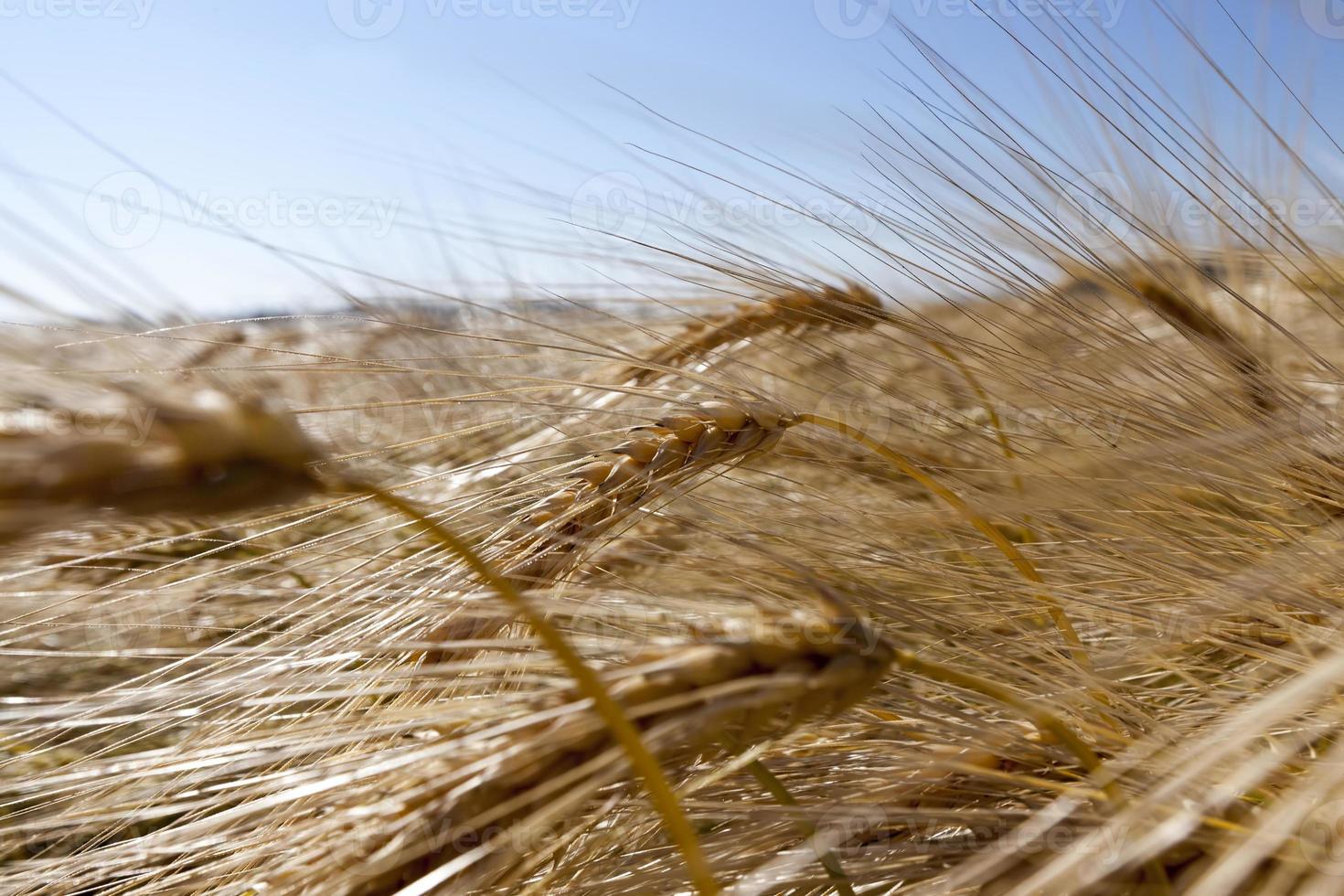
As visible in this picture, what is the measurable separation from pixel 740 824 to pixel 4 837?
802mm

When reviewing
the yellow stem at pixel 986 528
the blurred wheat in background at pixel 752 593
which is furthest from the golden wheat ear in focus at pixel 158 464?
the yellow stem at pixel 986 528

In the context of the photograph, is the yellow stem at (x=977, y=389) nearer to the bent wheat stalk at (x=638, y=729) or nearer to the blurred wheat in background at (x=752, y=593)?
the blurred wheat in background at (x=752, y=593)

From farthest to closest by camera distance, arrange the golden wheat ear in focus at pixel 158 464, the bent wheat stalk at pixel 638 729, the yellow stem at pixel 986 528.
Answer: the yellow stem at pixel 986 528 < the bent wheat stalk at pixel 638 729 < the golden wheat ear in focus at pixel 158 464

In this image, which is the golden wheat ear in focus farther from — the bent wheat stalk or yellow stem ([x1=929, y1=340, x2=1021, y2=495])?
yellow stem ([x1=929, y1=340, x2=1021, y2=495])

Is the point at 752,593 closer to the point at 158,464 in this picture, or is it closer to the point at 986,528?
the point at 986,528

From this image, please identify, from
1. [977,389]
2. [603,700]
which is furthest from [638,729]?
[977,389]

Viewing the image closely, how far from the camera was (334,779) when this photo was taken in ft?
1.31

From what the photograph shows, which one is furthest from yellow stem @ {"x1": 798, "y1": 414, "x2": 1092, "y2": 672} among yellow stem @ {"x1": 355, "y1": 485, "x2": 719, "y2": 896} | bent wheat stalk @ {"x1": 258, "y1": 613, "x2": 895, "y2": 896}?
yellow stem @ {"x1": 355, "y1": 485, "x2": 719, "y2": 896}

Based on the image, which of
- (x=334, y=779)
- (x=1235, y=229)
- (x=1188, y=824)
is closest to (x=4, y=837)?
(x=334, y=779)

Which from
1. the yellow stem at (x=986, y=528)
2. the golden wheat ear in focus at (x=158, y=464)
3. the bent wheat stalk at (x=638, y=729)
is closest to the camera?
the golden wheat ear in focus at (x=158, y=464)

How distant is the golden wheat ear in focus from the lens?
0.71 feet

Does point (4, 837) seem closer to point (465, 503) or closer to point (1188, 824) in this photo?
point (465, 503)

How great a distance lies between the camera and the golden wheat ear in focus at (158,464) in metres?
0.22

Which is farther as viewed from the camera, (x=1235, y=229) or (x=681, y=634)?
(x=1235, y=229)
